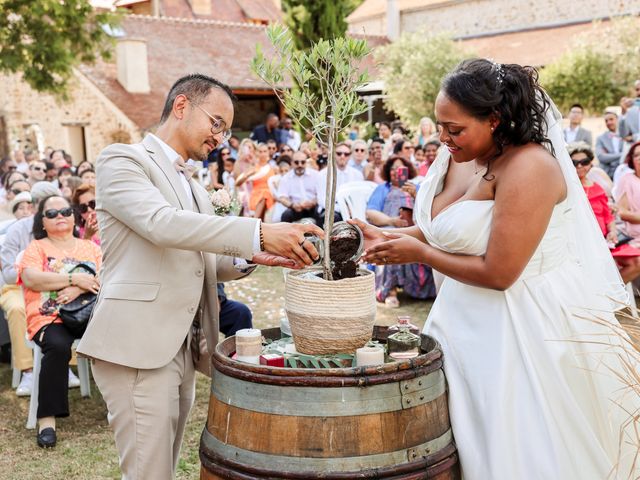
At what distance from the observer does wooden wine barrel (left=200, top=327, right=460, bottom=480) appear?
2406mm

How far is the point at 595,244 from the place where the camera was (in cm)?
315

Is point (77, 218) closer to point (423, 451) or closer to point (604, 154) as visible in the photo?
point (423, 451)

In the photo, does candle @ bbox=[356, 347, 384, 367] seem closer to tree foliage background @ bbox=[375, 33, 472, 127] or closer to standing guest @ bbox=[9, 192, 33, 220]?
standing guest @ bbox=[9, 192, 33, 220]

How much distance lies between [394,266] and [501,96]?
6.79m

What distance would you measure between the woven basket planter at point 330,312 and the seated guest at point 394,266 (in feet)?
20.7

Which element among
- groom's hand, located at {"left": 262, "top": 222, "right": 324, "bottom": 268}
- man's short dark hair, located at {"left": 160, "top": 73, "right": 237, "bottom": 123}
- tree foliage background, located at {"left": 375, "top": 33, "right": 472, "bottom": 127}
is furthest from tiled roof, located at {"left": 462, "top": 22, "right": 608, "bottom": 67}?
groom's hand, located at {"left": 262, "top": 222, "right": 324, "bottom": 268}

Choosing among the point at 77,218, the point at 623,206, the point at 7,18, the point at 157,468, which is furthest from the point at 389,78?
the point at 157,468

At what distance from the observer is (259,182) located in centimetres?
1370

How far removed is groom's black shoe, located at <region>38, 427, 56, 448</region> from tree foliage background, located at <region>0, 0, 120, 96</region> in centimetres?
1365

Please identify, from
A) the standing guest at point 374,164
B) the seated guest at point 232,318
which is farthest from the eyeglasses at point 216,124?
the standing guest at point 374,164

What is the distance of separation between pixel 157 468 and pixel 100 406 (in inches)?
128

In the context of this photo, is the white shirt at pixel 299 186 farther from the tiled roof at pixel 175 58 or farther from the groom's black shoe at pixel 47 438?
the tiled roof at pixel 175 58

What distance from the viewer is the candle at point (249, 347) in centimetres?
271

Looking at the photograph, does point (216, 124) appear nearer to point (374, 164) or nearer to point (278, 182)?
point (374, 164)
